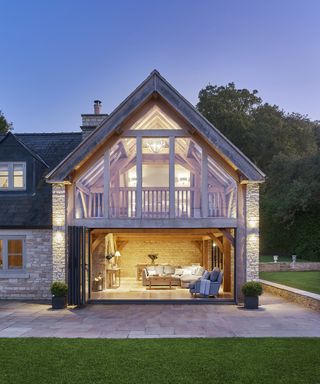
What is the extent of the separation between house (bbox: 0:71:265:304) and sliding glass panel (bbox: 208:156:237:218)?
3 centimetres

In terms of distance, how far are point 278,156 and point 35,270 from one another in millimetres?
22703

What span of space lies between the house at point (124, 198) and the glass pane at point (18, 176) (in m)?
0.04

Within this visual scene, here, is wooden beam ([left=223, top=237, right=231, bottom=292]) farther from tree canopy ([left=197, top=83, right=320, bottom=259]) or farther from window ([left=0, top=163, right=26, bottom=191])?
tree canopy ([left=197, top=83, right=320, bottom=259])

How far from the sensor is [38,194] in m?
15.7

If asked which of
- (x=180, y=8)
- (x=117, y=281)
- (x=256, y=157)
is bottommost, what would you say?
(x=117, y=281)

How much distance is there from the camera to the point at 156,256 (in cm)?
1981

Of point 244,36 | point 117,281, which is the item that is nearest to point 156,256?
point 117,281

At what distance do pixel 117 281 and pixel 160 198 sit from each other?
268 inches

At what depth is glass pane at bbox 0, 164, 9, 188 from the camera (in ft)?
52.5

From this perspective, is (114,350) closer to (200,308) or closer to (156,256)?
(200,308)

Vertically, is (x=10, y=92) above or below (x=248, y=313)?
above

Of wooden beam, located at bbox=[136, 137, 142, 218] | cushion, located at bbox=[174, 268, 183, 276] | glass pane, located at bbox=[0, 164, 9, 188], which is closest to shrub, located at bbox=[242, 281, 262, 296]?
wooden beam, located at bbox=[136, 137, 142, 218]

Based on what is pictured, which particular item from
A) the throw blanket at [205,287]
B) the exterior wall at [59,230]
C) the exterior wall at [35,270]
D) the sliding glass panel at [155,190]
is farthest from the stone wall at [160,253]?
the exterior wall at [59,230]

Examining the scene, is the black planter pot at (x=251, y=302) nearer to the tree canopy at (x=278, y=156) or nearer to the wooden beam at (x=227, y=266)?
the wooden beam at (x=227, y=266)
